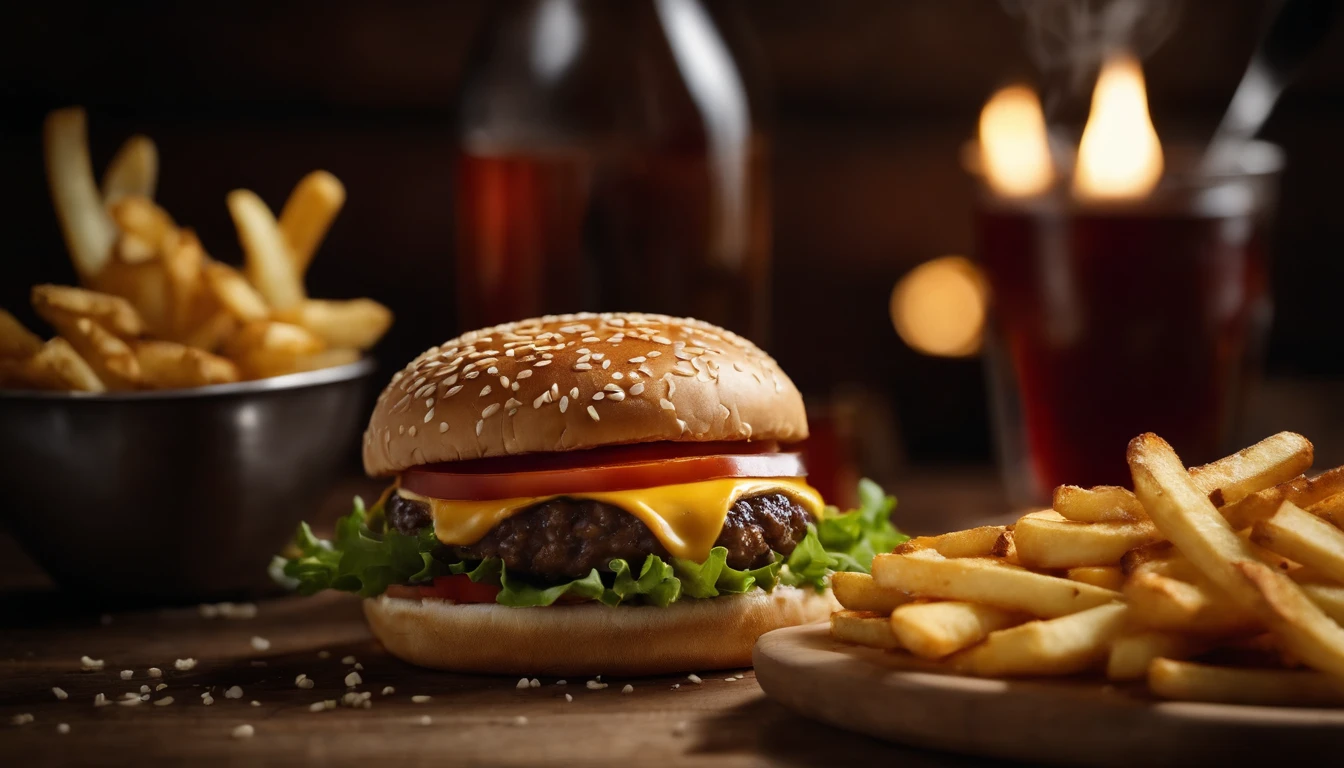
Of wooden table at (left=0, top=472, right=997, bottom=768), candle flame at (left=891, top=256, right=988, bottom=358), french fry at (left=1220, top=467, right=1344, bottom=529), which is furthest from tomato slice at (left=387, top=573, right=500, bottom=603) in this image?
candle flame at (left=891, top=256, right=988, bottom=358)

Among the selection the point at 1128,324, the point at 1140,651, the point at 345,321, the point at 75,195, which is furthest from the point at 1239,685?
the point at 75,195

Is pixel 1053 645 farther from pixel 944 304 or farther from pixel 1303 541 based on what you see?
pixel 944 304

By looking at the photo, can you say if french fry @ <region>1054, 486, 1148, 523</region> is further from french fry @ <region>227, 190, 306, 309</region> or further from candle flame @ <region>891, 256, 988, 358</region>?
candle flame @ <region>891, 256, 988, 358</region>

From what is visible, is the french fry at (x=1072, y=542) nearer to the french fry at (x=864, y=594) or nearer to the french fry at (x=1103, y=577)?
the french fry at (x=1103, y=577)

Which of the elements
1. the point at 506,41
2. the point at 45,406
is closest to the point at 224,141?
the point at 506,41

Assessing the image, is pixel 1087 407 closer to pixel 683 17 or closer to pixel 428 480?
pixel 683 17

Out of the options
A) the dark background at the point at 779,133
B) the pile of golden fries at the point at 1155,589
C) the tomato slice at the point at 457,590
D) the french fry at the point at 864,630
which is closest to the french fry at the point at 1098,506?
the pile of golden fries at the point at 1155,589
